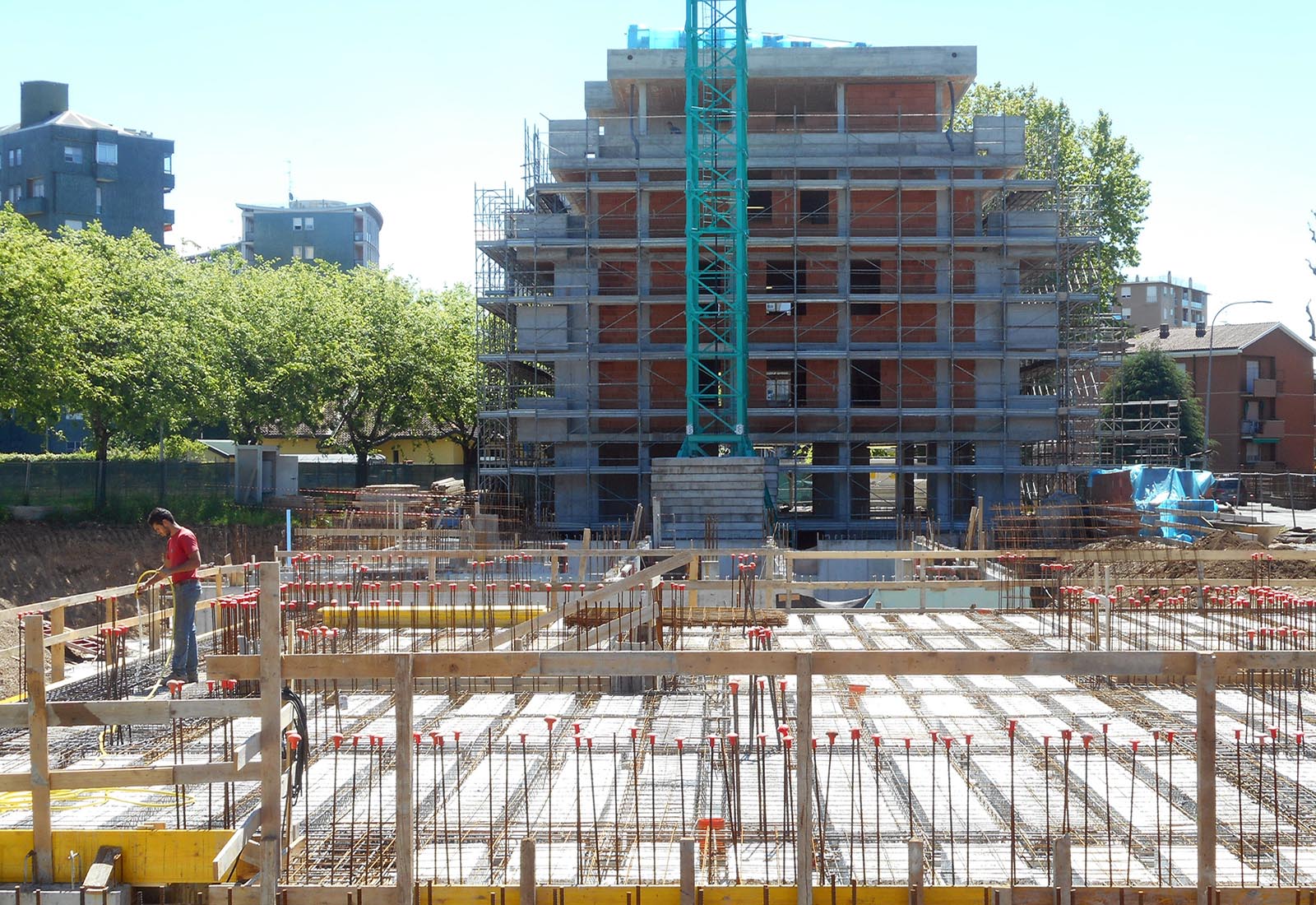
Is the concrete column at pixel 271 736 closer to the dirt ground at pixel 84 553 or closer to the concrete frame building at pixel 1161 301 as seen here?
the dirt ground at pixel 84 553

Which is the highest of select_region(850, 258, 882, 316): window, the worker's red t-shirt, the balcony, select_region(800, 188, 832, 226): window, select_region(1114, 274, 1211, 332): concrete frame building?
select_region(1114, 274, 1211, 332): concrete frame building

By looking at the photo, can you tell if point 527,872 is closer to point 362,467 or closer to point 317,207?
point 362,467

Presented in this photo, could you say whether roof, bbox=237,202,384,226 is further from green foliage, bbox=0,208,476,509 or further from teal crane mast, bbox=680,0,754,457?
teal crane mast, bbox=680,0,754,457

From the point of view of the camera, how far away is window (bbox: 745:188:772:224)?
3856 cm

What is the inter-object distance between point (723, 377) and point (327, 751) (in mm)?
29452

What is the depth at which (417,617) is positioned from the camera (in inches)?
623

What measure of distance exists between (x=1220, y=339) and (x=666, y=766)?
65221 mm

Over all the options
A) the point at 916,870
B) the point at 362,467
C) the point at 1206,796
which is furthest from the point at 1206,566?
the point at 362,467

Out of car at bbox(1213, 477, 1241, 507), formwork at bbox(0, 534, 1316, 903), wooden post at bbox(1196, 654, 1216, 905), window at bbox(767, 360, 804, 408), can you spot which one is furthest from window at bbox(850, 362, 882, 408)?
wooden post at bbox(1196, 654, 1216, 905)

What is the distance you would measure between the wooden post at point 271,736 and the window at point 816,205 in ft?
108

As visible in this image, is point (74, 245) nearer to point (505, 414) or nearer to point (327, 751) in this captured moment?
point (505, 414)

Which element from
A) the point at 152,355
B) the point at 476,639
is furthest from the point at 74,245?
the point at 476,639

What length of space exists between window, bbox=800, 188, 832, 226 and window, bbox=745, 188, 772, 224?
110cm

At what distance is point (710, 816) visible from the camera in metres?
8.57
